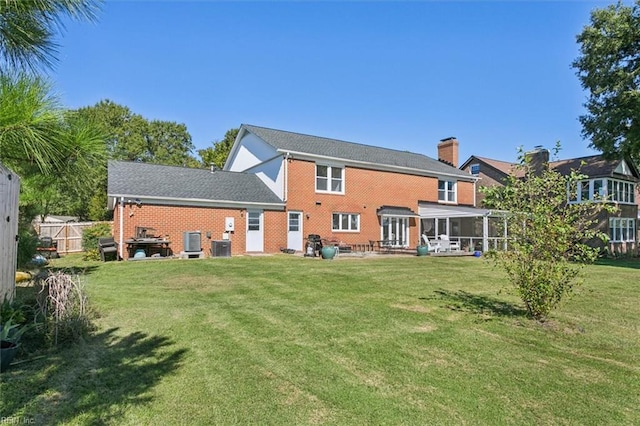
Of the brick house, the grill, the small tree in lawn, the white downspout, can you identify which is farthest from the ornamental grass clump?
the grill

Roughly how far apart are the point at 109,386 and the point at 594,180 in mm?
33830

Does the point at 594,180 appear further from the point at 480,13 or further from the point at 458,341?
the point at 458,341

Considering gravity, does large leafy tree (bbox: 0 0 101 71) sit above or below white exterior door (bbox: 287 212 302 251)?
above

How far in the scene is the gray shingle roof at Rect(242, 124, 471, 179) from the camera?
846 inches

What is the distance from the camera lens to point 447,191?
27.2m

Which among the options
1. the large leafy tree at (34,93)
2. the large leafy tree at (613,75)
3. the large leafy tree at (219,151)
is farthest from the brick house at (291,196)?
the large leafy tree at (219,151)

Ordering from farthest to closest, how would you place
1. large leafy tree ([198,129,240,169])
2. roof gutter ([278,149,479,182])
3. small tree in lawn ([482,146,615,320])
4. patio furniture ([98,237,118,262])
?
large leafy tree ([198,129,240,169]), roof gutter ([278,149,479,182]), patio furniture ([98,237,118,262]), small tree in lawn ([482,146,615,320])

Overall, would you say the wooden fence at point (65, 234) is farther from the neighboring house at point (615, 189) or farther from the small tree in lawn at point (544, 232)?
the neighboring house at point (615, 189)

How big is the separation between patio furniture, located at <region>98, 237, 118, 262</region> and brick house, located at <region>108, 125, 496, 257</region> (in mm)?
457

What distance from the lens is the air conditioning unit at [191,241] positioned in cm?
1670

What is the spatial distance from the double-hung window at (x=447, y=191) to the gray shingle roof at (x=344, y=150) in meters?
0.83

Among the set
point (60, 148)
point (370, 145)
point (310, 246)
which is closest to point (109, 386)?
point (60, 148)

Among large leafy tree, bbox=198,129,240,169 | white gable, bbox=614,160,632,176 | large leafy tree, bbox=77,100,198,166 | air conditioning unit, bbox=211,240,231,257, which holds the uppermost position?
large leafy tree, bbox=77,100,198,166

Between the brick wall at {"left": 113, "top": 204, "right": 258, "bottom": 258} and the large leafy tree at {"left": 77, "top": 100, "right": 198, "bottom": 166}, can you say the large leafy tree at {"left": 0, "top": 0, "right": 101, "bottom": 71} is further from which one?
the large leafy tree at {"left": 77, "top": 100, "right": 198, "bottom": 166}
